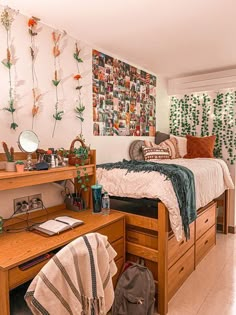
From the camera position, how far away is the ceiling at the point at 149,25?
1.79 meters

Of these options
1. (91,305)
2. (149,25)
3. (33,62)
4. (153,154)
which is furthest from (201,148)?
(91,305)

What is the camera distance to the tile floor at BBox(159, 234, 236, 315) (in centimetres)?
193

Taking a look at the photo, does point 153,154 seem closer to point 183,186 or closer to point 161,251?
point 183,186

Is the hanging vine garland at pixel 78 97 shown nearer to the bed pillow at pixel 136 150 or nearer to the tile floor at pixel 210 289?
the bed pillow at pixel 136 150

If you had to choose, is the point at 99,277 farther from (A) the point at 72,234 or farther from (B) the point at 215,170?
(B) the point at 215,170

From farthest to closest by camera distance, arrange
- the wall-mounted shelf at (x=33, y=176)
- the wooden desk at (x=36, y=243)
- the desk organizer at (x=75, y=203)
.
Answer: the desk organizer at (x=75, y=203), the wall-mounted shelf at (x=33, y=176), the wooden desk at (x=36, y=243)

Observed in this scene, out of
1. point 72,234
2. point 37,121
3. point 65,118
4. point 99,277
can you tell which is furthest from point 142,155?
point 99,277

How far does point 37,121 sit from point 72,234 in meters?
0.96

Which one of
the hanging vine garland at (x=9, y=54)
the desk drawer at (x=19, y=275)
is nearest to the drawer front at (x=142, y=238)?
the desk drawer at (x=19, y=275)

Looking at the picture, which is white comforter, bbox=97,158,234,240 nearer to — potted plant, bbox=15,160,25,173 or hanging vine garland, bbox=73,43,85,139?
hanging vine garland, bbox=73,43,85,139

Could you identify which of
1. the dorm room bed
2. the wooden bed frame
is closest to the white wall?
the dorm room bed

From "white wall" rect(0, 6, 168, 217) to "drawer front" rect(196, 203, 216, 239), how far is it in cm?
123

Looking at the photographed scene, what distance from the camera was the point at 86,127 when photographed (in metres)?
2.47

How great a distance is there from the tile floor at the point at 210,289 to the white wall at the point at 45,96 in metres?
1.34
